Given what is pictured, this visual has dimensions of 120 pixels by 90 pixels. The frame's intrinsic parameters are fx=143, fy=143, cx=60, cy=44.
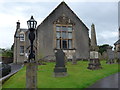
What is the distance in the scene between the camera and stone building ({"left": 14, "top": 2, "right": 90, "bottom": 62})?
91.3 feet

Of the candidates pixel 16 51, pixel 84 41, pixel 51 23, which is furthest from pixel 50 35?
pixel 16 51

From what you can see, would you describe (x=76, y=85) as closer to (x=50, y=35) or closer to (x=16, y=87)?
(x=16, y=87)

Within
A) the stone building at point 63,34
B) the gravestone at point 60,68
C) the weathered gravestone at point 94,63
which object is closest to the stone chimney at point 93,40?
the weathered gravestone at point 94,63

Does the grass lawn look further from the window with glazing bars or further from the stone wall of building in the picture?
the window with glazing bars

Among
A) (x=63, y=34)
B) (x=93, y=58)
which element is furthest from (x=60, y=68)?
(x=63, y=34)

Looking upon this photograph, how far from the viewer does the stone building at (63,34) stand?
27.8m

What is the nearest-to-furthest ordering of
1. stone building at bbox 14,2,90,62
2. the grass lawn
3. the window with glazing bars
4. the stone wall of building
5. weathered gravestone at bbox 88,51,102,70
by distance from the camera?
the grass lawn → weathered gravestone at bbox 88,51,102,70 → the stone wall of building → stone building at bbox 14,2,90,62 → the window with glazing bars

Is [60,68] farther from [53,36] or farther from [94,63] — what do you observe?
[53,36]

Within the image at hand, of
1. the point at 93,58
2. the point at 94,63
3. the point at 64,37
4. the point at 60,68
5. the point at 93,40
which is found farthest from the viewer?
the point at 64,37

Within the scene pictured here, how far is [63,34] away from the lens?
28.9 m

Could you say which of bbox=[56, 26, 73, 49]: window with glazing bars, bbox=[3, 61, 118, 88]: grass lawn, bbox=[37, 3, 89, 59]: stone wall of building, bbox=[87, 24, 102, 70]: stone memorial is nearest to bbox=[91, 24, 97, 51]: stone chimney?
bbox=[87, 24, 102, 70]: stone memorial

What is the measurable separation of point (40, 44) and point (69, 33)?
6414mm

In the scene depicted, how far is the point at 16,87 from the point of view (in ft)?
32.9

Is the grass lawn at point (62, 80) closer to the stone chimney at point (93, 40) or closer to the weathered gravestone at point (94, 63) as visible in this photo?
the weathered gravestone at point (94, 63)
